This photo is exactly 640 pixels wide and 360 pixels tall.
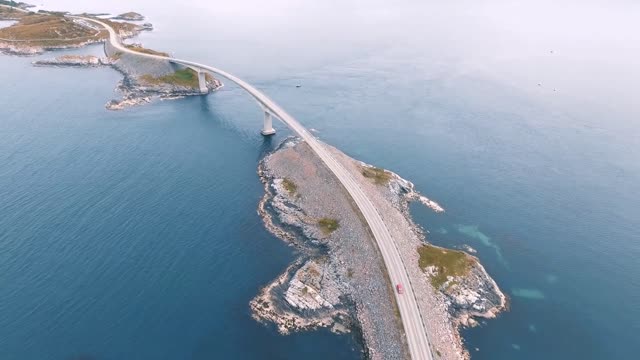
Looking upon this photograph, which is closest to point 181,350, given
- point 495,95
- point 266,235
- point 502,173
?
point 266,235

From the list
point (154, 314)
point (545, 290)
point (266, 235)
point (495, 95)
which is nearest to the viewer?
point (154, 314)

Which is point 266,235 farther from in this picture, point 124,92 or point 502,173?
point 124,92

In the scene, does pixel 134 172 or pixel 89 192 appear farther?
pixel 134 172

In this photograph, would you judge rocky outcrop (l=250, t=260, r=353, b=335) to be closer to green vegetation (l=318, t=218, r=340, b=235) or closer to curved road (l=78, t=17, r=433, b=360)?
curved road (l=78, t=17, r=433, b=360)

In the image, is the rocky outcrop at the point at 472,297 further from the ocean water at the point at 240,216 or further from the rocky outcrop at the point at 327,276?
the rocky outcrop at the point at 327,276

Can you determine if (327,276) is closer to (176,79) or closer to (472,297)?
(472,297)

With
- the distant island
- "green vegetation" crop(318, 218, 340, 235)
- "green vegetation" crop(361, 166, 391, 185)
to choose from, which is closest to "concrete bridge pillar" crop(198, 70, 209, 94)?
the distant island
